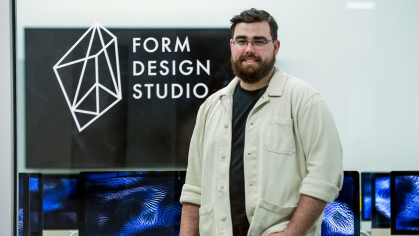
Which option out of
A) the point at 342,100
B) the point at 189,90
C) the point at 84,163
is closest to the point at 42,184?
the point at 84,163

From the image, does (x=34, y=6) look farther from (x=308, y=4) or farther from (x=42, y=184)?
(x=308, y=4)

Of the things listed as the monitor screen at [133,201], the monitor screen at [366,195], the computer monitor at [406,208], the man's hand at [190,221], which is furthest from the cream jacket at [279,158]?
the computer monitor at [406,208]

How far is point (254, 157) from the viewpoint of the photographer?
1.63 m

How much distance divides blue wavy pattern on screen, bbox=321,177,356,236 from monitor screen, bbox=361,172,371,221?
0.28 ft

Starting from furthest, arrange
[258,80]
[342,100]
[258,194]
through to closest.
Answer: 1. [342,100]
2. [258,80]
3. [258,194]

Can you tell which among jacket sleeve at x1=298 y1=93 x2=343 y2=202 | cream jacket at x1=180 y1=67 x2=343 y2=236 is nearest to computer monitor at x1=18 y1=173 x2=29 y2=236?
cream jacket at x1=180 y1=67 x2=343 y2=236

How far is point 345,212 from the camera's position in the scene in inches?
85.7

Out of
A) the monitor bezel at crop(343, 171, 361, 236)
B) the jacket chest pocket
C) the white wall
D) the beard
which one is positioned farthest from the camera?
the white wall

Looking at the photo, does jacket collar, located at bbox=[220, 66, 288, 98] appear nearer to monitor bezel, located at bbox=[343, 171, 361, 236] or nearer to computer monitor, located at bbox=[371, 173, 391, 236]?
monitor bezel, located at bbox=[343, 171, 361, 236]

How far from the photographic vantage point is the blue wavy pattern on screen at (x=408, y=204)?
220cm

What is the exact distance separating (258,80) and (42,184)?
1.57m

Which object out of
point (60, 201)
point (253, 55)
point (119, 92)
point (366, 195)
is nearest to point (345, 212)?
point (366, 195)

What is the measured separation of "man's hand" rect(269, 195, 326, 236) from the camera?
59.4 inches

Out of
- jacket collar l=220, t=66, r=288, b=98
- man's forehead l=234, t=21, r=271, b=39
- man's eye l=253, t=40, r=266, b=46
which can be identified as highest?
man's forehead l=234, t=21, r=271, b=39
